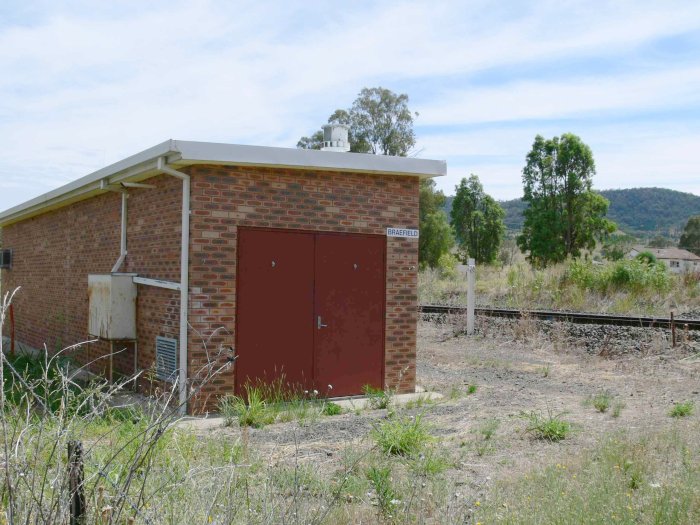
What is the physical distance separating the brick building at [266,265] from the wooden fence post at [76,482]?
5558mm

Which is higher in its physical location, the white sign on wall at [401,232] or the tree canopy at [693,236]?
the tree canopy at [693,236]

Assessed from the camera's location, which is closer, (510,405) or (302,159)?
(510,405)

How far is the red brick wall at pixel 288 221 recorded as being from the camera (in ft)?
33.6

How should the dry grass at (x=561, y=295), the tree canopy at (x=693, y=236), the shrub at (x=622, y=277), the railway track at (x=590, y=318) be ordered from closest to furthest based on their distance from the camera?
the railway track at (x=590, y=318) → the dry grass at (x=561, y=295) → the shrub at (x=622, y=277) → the tree canopy at (x=693, y=236)

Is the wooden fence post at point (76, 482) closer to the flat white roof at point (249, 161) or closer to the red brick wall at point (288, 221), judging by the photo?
the red brick wall at point (288, 221)

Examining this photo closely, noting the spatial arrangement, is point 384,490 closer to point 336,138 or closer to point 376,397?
point 376,397

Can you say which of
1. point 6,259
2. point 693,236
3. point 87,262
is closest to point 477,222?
point 693,236

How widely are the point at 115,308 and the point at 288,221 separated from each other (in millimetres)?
3085

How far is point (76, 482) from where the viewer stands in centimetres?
395

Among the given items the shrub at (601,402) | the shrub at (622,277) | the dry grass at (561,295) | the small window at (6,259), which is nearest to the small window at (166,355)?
the shrub at (601,402)

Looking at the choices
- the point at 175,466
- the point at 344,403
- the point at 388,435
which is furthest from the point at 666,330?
the point at 175,466

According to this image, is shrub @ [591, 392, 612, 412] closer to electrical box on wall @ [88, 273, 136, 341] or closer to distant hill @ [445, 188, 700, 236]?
electrical box on wall @ [88, 273, 136, 341]

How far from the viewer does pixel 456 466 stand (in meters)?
7.11

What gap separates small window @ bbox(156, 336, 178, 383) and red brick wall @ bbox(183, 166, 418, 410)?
61 cm
